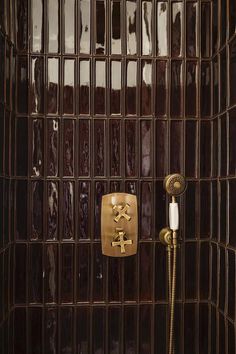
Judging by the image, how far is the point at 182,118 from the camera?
1.87m

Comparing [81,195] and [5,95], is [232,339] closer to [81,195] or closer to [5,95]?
[81,195]

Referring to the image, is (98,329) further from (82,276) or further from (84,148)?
(84,148)

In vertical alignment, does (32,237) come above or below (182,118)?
below

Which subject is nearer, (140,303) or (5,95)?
(5,95)

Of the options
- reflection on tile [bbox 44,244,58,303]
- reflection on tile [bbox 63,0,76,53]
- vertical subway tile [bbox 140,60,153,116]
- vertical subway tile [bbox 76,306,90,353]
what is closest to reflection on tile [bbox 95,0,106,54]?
reflection on tile [bbox 63,0,76,53]

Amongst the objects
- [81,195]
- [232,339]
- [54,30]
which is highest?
[54,30]

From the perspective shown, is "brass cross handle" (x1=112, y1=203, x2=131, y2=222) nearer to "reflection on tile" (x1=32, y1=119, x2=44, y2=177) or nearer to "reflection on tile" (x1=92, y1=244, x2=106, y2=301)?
"reflection on tile" (x1=92, y1=244, x2=106, y2=301)

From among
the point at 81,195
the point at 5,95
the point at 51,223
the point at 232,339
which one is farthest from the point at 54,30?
the point at 232,339

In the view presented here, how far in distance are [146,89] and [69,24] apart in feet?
1.49

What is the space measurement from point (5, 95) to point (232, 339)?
1344mm

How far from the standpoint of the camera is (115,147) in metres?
1.85

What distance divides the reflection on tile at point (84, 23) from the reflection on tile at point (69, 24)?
0.04 metres

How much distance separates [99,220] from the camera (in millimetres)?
1854

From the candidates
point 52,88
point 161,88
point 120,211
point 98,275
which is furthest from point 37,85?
point 98,275
